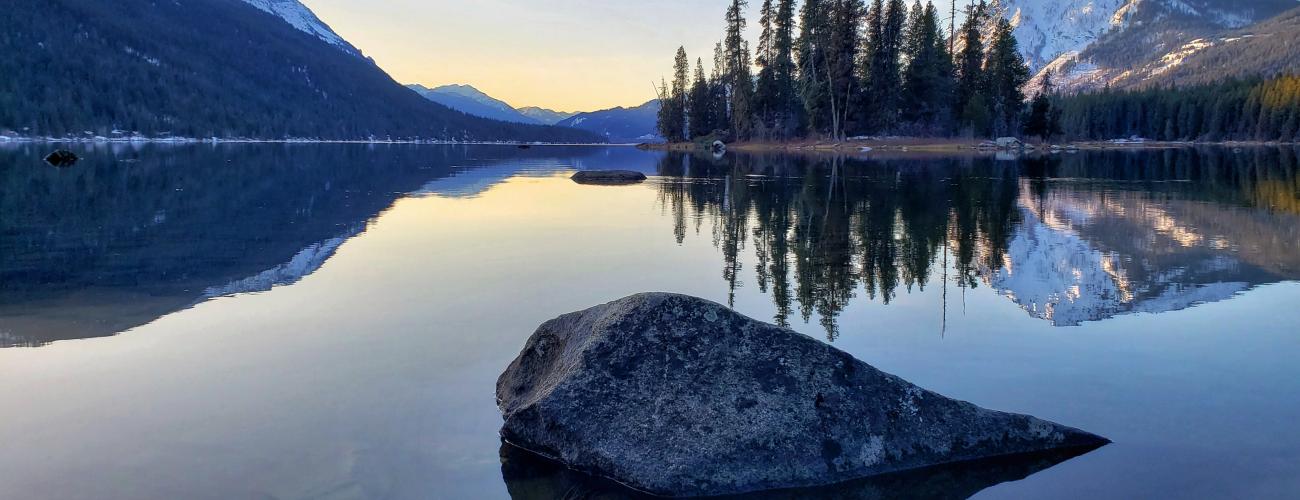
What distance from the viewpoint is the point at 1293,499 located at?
4.96 meters

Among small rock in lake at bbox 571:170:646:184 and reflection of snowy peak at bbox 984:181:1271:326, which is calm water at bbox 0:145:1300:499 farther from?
small rock in lake at bbox 571:170:646:184

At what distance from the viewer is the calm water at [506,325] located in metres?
5.51

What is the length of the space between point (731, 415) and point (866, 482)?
3.42ft

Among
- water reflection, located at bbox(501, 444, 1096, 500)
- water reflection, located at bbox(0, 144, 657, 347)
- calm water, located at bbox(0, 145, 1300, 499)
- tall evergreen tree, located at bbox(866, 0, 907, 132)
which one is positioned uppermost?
tall evergreen tree, located at bbox(866, 0, 907, 132)

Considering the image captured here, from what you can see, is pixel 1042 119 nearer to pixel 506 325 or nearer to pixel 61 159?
pixel 61 159

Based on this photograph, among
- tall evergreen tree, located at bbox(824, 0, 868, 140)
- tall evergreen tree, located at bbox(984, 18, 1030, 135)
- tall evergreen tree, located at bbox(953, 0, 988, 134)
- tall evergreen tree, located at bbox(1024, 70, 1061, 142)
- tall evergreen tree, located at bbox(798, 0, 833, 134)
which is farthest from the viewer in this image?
tall evergreen tree, located at bbox(984, 18, 1030, 135)

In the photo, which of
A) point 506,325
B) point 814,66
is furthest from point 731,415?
point 814,66

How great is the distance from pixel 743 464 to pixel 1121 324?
637cm

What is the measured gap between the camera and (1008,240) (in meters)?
16.3

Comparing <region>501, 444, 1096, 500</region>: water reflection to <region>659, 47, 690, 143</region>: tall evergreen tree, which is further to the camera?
<region>659, 47, 690, 143</region>: tall evergreen tree

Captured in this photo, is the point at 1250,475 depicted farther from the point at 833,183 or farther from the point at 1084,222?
the point at 833,183

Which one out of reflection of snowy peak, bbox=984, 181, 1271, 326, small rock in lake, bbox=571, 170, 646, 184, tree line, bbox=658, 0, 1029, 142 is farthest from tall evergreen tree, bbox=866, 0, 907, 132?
reflection of snowy peak, bbox=984, 181, 1271, 326

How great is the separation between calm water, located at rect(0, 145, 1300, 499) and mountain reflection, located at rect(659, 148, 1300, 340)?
107mm

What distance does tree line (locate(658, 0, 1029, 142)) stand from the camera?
259 feet
